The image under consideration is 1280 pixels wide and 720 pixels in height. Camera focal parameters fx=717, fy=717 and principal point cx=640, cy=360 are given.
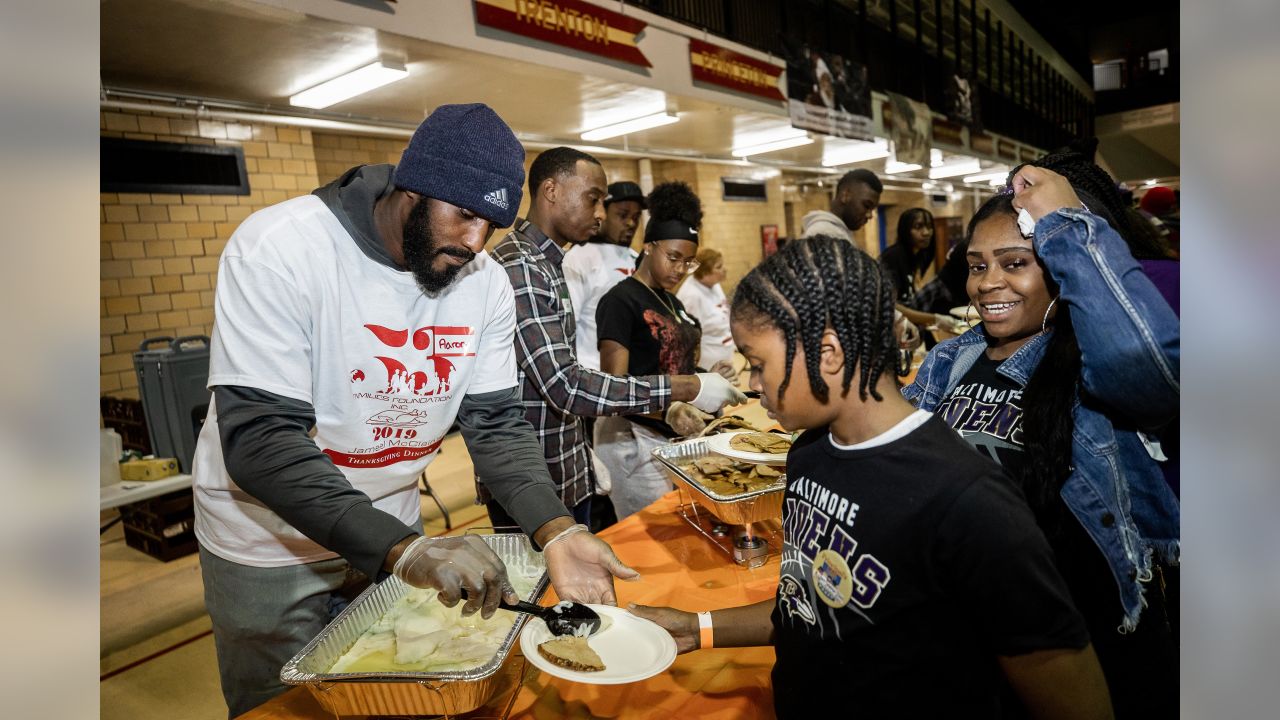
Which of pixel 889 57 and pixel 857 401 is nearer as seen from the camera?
pixel 857 401

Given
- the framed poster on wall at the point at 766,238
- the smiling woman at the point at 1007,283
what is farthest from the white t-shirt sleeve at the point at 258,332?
the framed poster on wall at the point at 766,238

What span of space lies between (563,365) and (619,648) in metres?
1.20

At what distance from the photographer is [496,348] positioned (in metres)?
1.86

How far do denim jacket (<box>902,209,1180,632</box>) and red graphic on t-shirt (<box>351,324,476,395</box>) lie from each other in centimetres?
124

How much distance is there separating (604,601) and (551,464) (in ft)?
3.67

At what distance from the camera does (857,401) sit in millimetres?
1138

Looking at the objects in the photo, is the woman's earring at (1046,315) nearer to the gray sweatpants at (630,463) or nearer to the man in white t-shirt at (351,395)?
the man in white t-shirt at (351,395)

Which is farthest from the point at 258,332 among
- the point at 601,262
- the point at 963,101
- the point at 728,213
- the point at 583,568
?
the point at 963,101

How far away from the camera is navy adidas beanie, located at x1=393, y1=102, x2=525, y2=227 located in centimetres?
151

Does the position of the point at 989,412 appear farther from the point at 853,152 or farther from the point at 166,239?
the point at 853,152

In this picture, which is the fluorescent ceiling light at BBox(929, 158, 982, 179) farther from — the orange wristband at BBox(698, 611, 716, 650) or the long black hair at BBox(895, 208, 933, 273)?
the orange wristband at BBox(698, 611, 716, 650)
